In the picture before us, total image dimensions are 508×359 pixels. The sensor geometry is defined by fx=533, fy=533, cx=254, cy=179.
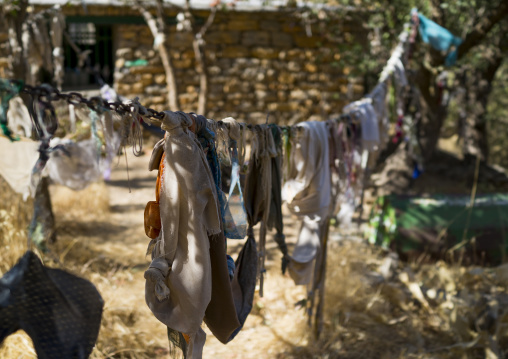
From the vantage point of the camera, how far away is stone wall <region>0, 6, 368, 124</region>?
824cm

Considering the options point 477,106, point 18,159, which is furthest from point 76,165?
point 477,106

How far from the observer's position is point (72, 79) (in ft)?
32.0

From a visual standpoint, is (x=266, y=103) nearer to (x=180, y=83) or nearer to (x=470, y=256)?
(x=180, y=83)

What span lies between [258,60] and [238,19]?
71cm

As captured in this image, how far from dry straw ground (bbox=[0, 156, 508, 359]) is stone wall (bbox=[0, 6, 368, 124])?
3805 mm

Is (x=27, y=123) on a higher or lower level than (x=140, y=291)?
higher

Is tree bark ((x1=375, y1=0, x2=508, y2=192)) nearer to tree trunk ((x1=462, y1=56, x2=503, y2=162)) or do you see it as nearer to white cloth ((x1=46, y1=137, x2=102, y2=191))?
tree trunk ((x1=462, y1=56, x2=503, y2=162))

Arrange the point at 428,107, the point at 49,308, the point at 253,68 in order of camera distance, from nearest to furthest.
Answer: the point at 49,308, the point at 428,107, the point at 253,68

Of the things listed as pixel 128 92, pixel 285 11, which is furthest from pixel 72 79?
pixel 285 11

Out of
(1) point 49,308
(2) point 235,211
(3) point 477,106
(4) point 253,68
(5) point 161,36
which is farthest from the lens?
(4) point 253,68

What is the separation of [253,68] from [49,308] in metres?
6.83

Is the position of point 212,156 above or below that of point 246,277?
above

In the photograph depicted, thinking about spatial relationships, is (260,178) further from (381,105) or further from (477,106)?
(477,106)

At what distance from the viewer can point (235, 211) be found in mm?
2057
